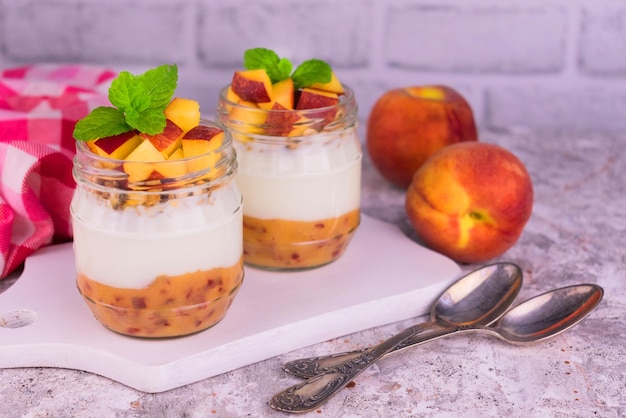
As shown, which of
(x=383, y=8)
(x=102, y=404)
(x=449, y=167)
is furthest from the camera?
(x=383, y=8)

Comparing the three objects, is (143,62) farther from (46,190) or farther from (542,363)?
(542,363)

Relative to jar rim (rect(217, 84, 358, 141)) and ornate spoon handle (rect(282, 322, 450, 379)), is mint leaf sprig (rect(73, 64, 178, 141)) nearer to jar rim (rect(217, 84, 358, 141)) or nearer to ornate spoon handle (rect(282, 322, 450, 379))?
jar rim (rect(217, 84, 358, 141))

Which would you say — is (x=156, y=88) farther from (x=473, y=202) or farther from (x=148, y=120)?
(x=473, y=202)

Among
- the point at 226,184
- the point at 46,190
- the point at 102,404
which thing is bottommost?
the point at 102,404

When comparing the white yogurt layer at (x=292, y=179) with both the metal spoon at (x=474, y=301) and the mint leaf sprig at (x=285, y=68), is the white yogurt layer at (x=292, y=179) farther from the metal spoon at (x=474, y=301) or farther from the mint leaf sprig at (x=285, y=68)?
the metal spoon at (x=474, y=301)

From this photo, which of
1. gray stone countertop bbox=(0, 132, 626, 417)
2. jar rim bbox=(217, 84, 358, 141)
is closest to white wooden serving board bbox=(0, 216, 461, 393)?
gray stone countertop bbox=(0, 132, 626, 417)

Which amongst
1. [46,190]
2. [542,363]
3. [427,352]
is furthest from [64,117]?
[542,363]

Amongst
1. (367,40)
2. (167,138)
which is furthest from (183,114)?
(367,40)

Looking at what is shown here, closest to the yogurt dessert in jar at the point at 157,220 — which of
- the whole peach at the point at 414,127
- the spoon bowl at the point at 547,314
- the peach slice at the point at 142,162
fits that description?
the peach slice at the point at 142,162
